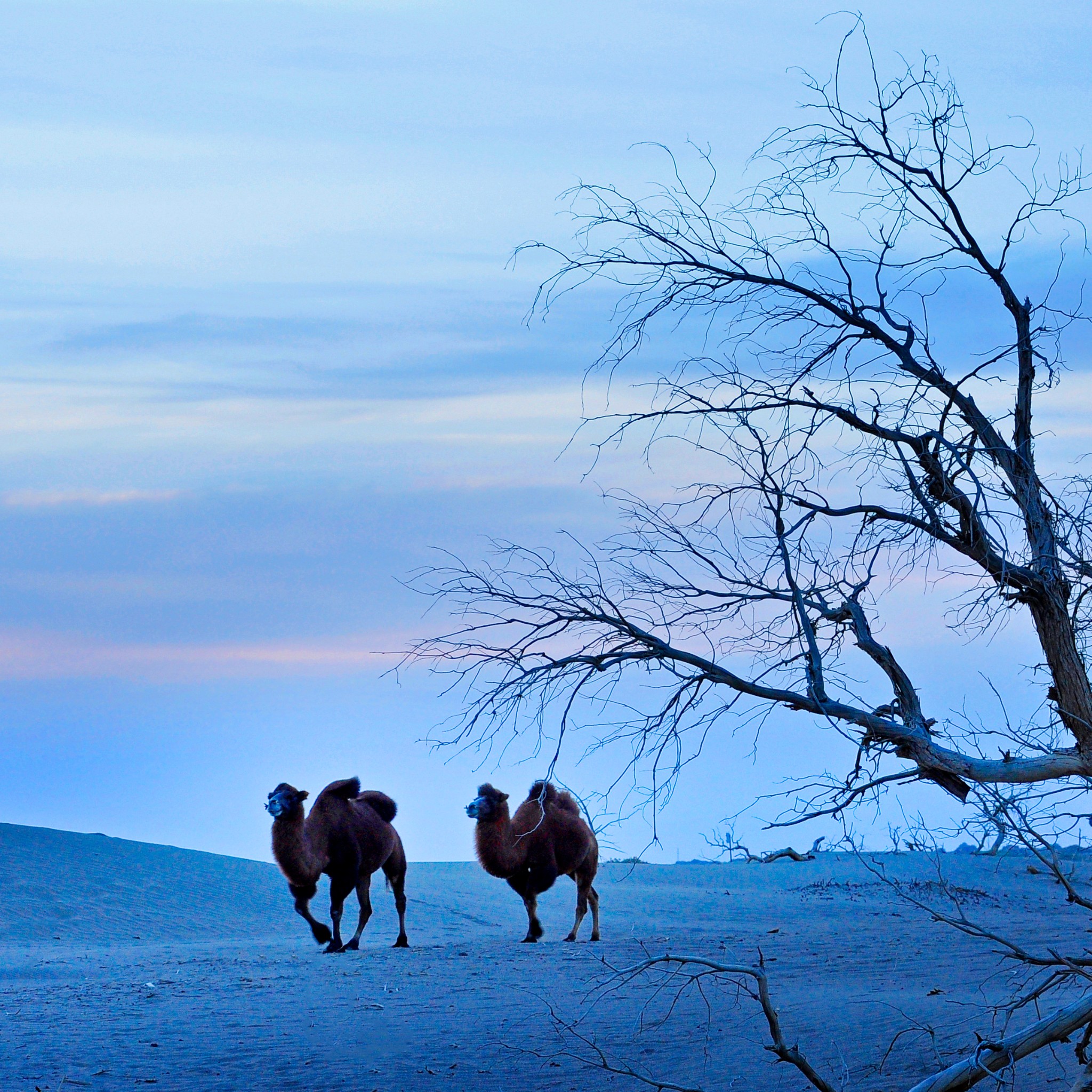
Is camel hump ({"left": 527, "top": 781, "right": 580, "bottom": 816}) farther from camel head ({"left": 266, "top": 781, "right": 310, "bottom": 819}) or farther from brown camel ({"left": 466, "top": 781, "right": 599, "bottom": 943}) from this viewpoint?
camel head ({"left": 266, "top": 781, "right": 310, "bottom": 819})

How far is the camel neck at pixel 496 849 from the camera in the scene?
15383 millimetres

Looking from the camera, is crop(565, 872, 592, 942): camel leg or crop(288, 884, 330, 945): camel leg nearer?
crop(288, 884, 330, 945): camel leg

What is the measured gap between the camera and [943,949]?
512 inches

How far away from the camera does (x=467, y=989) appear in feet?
36.7

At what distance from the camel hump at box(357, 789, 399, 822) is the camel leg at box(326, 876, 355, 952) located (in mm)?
987

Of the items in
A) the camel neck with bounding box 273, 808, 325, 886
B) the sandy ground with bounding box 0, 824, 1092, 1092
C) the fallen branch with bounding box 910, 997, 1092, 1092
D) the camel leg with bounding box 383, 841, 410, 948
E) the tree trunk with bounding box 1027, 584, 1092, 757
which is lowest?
the sandy ground with bounding box 0, 824, 1092, 1092

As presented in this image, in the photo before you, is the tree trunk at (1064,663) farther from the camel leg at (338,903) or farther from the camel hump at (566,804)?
the camel leg at (338,903)

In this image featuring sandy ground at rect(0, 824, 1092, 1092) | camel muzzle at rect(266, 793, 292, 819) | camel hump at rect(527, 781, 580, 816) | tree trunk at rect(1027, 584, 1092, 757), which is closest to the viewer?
tree trunk at rect(1027, 584, 1092, 757)

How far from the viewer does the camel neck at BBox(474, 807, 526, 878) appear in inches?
606

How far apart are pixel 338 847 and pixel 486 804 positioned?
1.71 metres

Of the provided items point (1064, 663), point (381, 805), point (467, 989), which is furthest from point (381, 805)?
point (1064, 663)

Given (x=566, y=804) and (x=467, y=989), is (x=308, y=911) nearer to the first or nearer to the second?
(x=566, y=804)

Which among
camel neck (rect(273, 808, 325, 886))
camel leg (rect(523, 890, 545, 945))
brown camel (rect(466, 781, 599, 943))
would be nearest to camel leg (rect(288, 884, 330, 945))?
camel neck (rect(273, 808, 325, 886))

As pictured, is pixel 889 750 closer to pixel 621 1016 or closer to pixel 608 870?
pixel 621 1016
